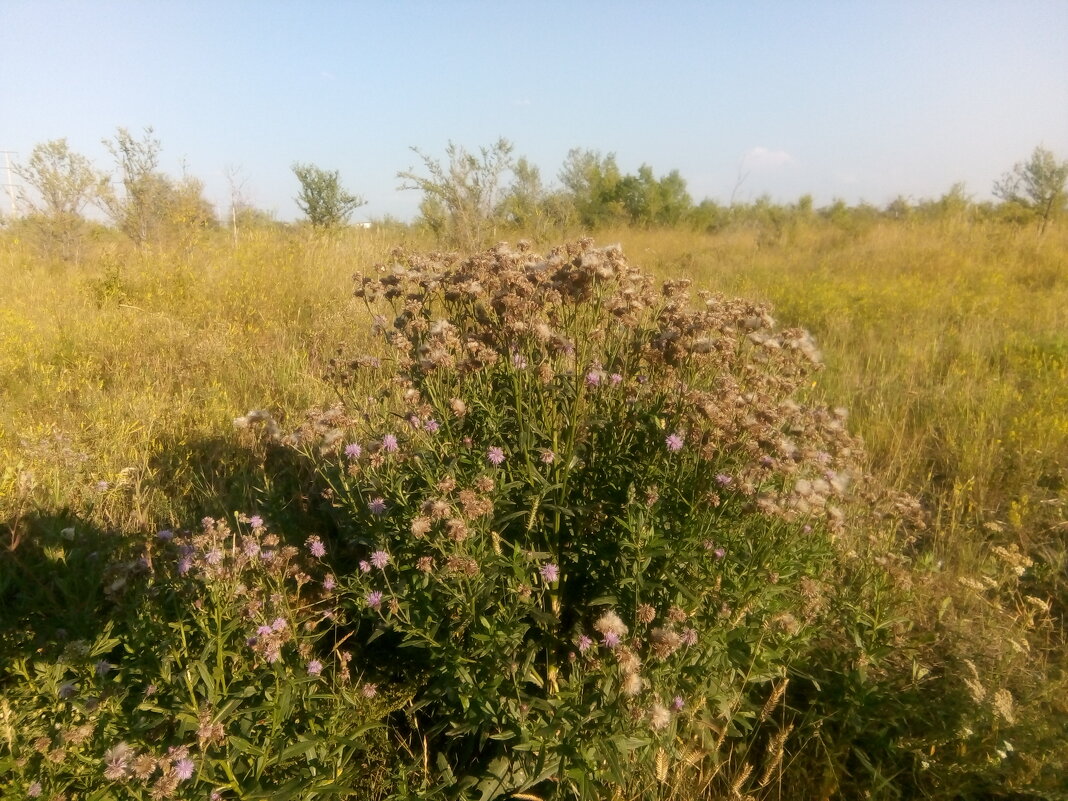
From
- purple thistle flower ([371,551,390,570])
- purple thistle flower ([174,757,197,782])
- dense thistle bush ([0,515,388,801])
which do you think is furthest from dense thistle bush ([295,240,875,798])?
purple thistle flower ([174,757,197,782])

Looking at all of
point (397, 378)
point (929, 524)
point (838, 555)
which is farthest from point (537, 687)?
point (929, 524)

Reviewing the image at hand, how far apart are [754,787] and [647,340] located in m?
1.66

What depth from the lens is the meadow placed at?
1918 millimetres

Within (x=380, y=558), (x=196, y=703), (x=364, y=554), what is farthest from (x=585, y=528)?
(x=196, y=703)

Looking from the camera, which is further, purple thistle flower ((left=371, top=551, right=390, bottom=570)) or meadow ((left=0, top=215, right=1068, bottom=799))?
purple thistle flower ((left=371, top=551, right=390, bottom=570))

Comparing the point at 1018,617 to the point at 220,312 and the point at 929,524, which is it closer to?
the point at 929,524

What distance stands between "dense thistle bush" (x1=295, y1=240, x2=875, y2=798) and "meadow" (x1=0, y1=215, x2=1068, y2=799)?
0.06m

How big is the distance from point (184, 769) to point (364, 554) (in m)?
1.22

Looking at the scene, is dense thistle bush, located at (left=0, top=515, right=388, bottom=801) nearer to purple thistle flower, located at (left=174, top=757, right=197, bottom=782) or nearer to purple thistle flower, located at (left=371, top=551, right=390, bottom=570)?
purple thistle flower, located at (left=174, top=757, right=197, bottom=782)

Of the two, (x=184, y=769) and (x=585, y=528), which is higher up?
(x=585, y=528)

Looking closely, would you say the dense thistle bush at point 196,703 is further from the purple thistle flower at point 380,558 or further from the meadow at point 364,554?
the purple thistle flower at point 380,558

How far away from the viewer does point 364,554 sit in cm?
278

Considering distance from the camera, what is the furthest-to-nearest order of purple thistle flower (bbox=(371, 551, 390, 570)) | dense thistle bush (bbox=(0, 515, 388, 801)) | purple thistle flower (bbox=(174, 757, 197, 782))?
1. purple thistle flower (bbox=(371, 551, 390, 570))
2. dense thistle bush (bbox=(0, 515, 388, 801))
3. purple thistle flower (bbox=(174, 757, 197, 782))

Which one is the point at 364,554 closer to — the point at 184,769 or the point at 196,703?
the point at 196,703
